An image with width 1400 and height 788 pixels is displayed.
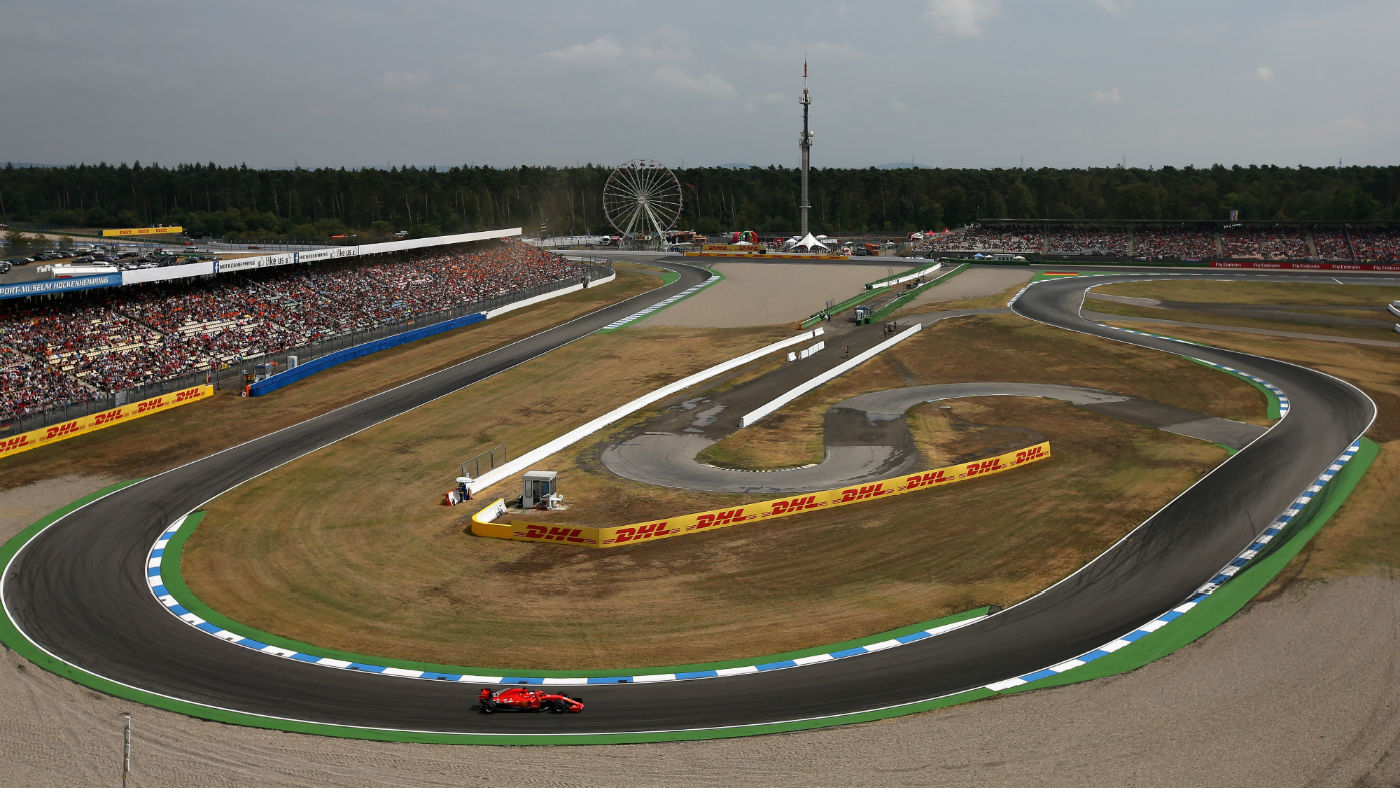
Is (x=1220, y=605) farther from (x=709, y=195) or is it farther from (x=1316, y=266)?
(x=709, y=195)

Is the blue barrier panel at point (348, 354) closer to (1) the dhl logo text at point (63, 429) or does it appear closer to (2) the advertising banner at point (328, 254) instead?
(1) the dhl logo text at point (63, 429)

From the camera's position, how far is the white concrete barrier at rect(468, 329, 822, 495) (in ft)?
121

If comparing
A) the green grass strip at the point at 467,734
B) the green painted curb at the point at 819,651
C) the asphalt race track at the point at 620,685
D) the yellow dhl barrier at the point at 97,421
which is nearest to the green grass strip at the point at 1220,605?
the green painted curb at the point at 819,651

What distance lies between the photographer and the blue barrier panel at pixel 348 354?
50.1 metres

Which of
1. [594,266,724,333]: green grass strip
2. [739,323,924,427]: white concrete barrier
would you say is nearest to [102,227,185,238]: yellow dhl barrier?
[594,266,724,333]: green grass strip

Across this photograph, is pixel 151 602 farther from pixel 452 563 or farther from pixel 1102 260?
pixel 1102 260

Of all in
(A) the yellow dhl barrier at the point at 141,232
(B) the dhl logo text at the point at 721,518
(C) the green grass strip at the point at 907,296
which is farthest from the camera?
(A) the yellow dhl barrier at the point at 141,232

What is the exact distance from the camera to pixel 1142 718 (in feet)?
59.9

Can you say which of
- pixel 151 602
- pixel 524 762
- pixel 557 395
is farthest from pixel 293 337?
pixel 524 762

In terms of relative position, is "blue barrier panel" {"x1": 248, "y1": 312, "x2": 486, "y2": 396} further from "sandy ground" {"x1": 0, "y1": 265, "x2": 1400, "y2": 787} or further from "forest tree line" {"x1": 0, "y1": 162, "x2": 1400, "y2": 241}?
"forest tree line" {"x1": 0, "y1": 162, "x2": 1400, "y2": 241}

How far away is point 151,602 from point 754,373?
3511cm

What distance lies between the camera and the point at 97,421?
139 ft

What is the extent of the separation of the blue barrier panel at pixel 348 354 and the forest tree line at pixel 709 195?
65438 millimetres

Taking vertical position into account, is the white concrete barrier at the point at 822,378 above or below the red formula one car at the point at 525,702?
above
